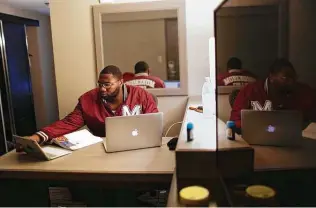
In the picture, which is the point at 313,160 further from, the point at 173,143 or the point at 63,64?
the point at 63,64

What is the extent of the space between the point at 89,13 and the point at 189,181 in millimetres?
2163

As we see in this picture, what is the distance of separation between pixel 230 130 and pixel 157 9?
196cm

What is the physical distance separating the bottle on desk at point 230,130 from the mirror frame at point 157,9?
174 cm

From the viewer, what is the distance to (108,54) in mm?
2934

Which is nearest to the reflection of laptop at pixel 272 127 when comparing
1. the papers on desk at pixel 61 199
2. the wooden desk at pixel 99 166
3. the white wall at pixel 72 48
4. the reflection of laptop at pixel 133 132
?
the wooden desk at pixel 99 166

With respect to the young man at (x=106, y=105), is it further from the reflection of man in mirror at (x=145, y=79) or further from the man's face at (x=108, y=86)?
the reflection of man in mirror at (x=145, y=79)

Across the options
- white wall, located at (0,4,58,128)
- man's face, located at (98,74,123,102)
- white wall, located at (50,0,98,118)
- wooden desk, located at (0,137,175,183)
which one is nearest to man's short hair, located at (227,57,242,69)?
wooden desk, located at (0,137,175,183)

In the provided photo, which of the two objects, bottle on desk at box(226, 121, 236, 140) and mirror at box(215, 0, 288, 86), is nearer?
mirror at box(215, 0, 288, 86)

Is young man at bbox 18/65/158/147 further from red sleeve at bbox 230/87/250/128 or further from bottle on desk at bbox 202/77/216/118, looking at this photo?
red sleeve at bbox 230/87/250/128

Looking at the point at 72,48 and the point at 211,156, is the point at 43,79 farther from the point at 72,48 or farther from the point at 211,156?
the point at 211,156

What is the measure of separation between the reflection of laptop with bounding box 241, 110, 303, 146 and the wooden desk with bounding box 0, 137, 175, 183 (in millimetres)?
650

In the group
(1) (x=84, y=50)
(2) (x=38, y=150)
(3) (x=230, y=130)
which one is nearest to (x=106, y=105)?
(2) (x=38, y=150)

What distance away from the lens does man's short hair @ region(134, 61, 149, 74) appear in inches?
114

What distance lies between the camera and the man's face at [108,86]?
2240 mm
